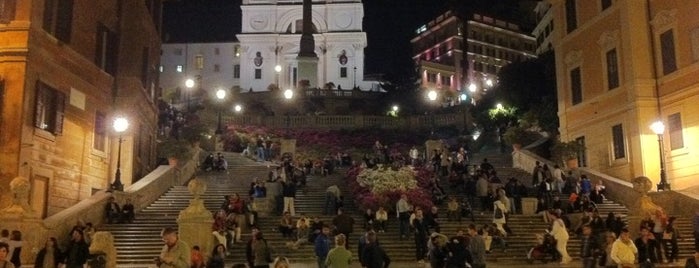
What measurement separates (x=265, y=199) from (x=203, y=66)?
7581 cm

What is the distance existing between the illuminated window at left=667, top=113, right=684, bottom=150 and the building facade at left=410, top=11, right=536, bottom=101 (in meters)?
76.2

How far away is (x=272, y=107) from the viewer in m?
64.5

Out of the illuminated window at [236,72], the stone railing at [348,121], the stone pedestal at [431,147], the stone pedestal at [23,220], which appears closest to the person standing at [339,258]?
the stone pedestal at [23,220]

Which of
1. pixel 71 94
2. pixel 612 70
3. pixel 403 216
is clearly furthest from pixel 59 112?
pixel 612 70

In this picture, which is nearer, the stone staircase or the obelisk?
the stone staircase

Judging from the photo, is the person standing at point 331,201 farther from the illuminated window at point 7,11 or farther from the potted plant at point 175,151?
the illuminated window at point 7,11

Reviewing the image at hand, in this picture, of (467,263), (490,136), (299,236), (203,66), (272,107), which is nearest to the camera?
(467,263)

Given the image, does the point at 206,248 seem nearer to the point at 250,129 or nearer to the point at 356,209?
the point at 356,209

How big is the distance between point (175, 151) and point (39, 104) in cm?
898

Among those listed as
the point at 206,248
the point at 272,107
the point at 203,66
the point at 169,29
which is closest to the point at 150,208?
the point at 206,248

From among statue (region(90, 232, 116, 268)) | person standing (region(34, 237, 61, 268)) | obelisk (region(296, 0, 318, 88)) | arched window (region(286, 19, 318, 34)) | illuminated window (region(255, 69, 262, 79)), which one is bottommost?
person standing (region(34, 237, 61, 268))

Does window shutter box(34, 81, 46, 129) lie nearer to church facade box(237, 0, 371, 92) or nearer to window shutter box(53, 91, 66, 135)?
window shutter box(53, 91, 66, 135)

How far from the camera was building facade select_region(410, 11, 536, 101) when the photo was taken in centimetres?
10775

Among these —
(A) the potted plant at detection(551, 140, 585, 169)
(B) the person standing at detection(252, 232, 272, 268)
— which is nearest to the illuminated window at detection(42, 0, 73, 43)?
(B) the person standing at detection(252, 232, 272, 268)
